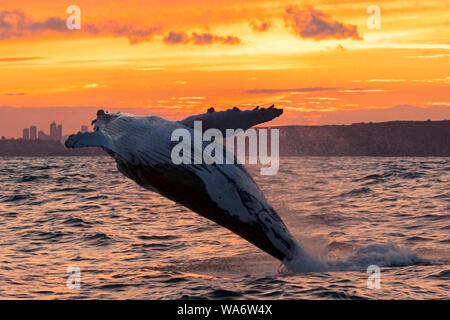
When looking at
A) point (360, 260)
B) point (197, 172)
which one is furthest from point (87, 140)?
point (360, 260)

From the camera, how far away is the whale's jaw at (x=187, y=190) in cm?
796

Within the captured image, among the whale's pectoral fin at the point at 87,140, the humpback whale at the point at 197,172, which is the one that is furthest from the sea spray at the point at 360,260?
the whale's pectoral fin at the point at 87,140

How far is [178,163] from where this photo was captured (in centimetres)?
791

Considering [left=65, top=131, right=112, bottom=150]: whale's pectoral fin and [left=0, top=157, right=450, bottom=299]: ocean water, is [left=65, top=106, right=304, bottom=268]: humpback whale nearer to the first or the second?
[left=65, top=131, right=112, bottom=150]: whale's pectoral fin

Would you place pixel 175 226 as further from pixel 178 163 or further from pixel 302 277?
pixel 178 163

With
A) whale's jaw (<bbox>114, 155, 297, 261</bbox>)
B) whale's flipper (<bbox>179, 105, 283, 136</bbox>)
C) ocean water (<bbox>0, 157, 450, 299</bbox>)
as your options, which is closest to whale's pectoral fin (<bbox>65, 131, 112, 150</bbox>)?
whale's jaw (<bbox>114, 155, 297, 261</bbox>)

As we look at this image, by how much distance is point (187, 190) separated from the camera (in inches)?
318

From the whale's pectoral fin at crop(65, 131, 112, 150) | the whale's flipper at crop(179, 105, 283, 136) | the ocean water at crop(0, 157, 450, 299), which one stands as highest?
the whale's flipper at crop(179, 105, 283, 136)

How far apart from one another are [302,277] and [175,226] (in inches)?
282

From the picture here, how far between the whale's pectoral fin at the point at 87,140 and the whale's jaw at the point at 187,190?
598 millimetres

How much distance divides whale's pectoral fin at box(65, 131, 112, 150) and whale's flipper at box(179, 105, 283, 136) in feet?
5.40

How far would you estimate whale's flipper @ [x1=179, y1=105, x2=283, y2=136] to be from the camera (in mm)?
8508
